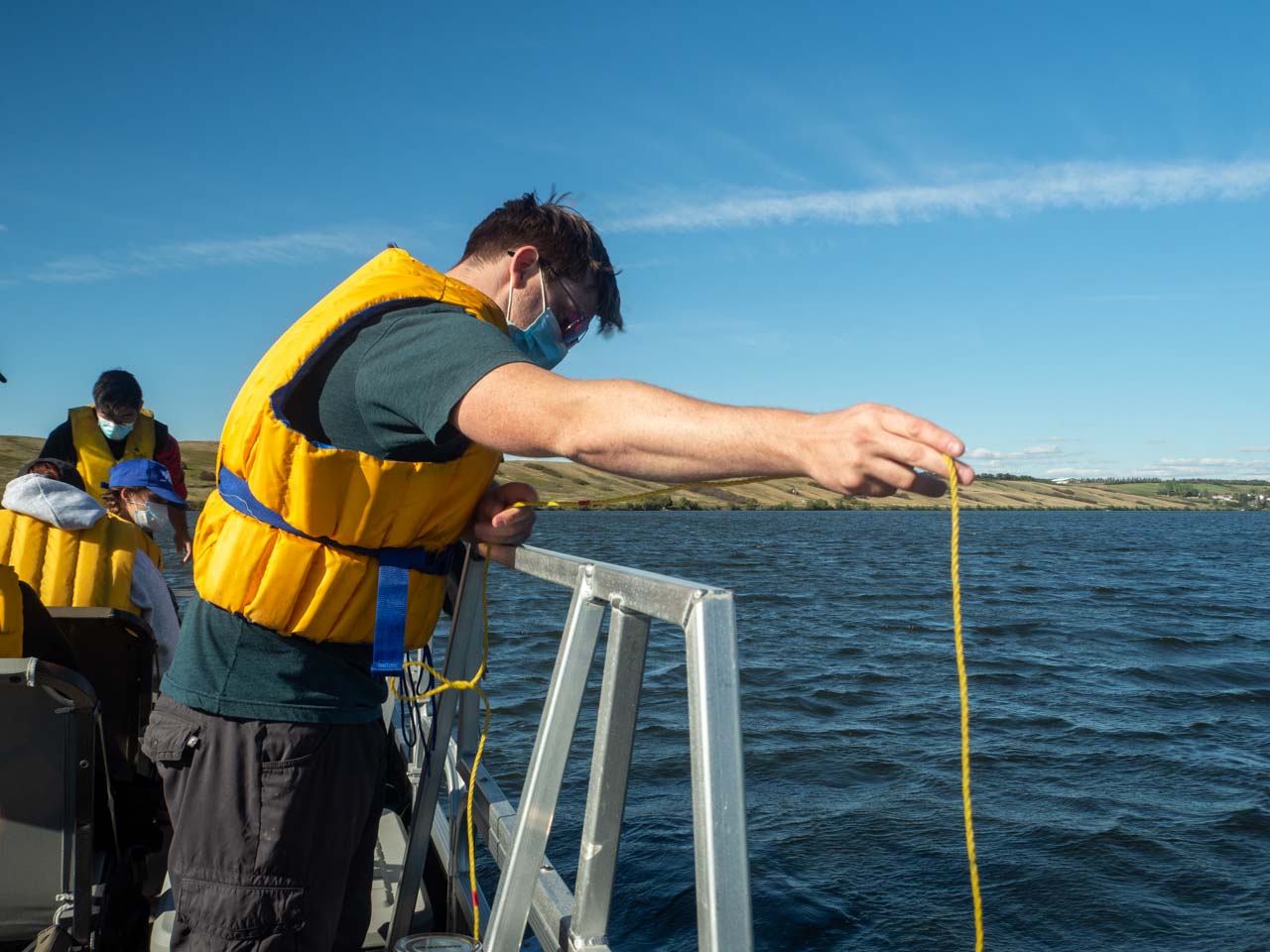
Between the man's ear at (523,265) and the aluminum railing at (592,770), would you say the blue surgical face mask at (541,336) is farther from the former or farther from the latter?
the aluminum railing at (592,770)

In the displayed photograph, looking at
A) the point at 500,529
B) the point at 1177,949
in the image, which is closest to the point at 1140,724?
the point at 1177,949

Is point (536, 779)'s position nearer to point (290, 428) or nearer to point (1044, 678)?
point (290, 428)

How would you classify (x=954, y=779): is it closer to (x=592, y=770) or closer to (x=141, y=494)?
(x=141, y=494)

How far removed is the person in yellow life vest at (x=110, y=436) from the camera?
249 inches

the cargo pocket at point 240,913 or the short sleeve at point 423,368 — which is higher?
the short sleeve at point 423,368

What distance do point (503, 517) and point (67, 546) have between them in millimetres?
3381

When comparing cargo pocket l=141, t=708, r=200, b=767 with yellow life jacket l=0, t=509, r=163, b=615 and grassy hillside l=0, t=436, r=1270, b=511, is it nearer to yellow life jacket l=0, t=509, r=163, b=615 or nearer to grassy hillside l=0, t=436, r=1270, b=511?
yellow life jacket l=0, t=509, r=163, b=615

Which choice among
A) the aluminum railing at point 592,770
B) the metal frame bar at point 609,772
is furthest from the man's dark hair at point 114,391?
the metal frame bar at point 609,772

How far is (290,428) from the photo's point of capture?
82.0 inches

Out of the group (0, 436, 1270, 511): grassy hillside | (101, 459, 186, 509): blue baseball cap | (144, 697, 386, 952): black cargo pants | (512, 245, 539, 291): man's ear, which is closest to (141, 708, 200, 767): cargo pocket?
(144, 697, 386, 952): black cargo pants

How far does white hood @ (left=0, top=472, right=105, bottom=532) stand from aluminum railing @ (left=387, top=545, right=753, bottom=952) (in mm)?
2574

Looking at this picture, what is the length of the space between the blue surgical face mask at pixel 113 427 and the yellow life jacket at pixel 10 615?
3517 mm

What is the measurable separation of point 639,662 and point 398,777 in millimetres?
3541

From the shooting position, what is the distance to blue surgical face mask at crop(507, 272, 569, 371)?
8.23 ft
